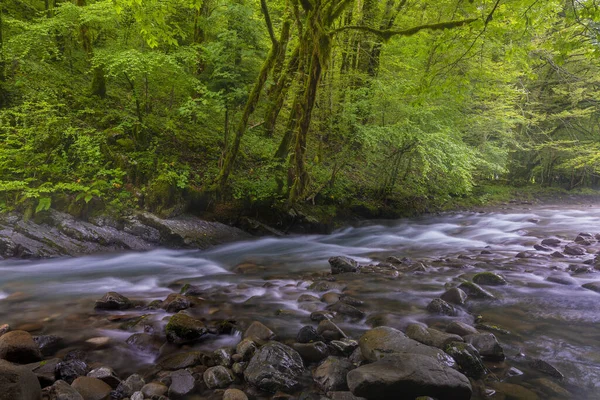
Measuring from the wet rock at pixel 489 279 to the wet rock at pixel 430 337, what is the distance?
2414 mm

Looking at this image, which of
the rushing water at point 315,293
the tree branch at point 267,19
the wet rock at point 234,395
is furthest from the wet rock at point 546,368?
the tree branch at point 267,19

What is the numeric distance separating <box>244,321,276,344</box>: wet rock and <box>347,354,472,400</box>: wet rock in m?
1.23

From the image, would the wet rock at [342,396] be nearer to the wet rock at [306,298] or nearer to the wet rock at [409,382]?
the wet rock at [409,382]

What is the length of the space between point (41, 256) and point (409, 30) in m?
8.90

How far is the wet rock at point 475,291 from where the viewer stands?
5059mm

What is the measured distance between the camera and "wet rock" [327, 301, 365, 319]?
177 inches

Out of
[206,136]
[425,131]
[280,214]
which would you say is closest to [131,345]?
[280,214]

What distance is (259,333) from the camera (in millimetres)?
3930

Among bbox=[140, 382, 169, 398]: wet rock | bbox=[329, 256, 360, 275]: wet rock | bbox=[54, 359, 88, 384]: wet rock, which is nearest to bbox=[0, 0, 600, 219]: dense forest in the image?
bbox=[329, 256, 360, 275]: wet rock

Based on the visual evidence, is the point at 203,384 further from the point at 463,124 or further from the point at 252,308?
the point at 463,124

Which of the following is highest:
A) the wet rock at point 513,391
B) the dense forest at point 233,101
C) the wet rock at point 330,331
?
the dense forest at point 233,101

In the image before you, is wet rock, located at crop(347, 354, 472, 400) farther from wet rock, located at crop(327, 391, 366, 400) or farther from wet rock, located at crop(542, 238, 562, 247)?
wet rock, located at crop(542, 238, 562, 247)

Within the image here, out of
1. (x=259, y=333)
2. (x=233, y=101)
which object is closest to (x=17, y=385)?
(x=259, y=333)

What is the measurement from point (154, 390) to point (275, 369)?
968mm
